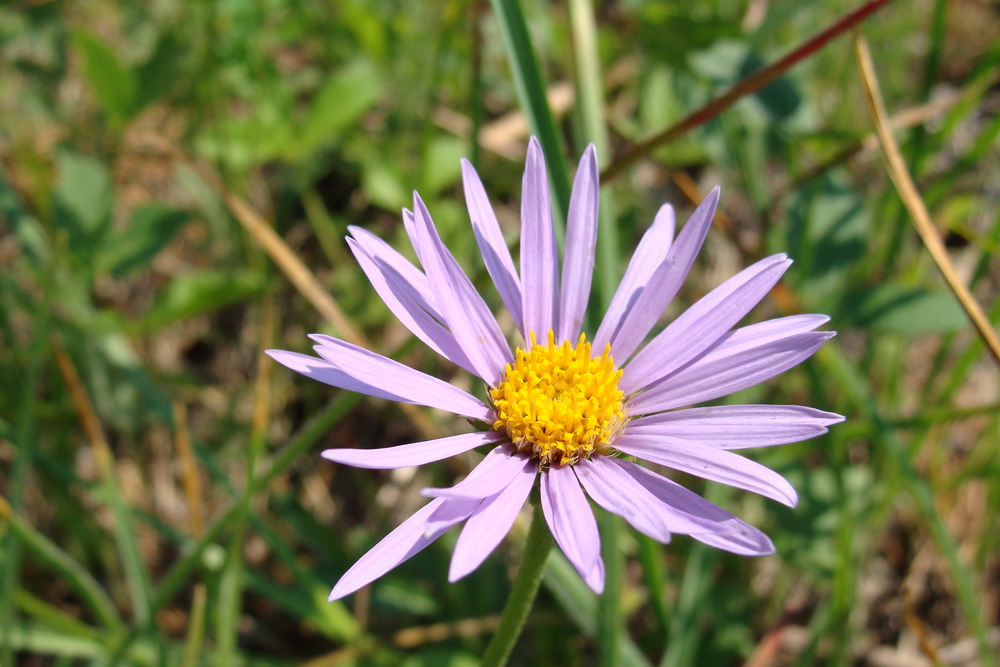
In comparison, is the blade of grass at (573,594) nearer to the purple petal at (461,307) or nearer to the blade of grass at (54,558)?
the purple petal at (461,307)

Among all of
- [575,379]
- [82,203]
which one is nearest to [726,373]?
[575,379]

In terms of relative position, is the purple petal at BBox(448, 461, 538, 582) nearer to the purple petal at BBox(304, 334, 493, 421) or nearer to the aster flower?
the aster flower

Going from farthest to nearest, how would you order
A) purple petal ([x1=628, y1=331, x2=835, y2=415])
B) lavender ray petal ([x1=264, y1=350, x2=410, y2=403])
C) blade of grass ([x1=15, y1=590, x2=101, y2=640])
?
1. blade of grass ([x1=15, y1=590, x2=101, y2=640])
2. purple petal ([x1=628, y1=331, x2=835, y2=415])
3. lavender ray petal ([x1=264, y1=350, x2=410, y2=403])

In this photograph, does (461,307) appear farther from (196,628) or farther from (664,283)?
(196,628)

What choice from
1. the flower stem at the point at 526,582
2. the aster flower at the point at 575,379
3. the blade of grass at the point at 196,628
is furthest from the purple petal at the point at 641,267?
the blade of grass at the point at 196,628

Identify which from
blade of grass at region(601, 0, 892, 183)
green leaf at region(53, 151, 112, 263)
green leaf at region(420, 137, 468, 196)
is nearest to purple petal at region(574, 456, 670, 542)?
blade of grass at region(601, 0, 892, 183)

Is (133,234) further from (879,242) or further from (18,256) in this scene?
(879,242)

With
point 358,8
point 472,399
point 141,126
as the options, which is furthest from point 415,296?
point 141,126
